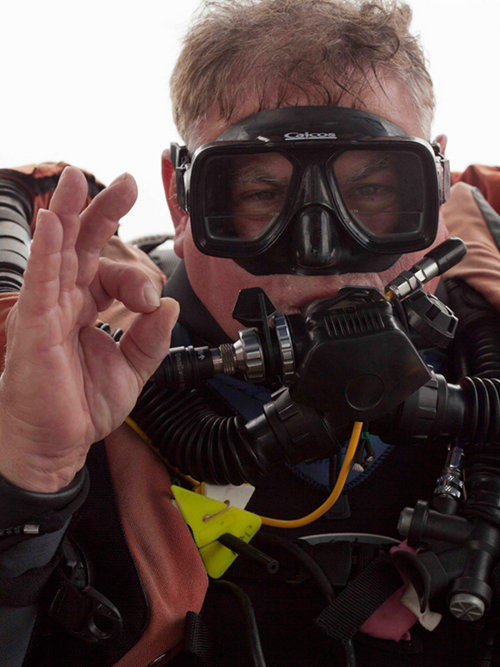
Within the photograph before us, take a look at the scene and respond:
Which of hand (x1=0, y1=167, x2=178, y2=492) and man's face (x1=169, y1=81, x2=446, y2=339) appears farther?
man's face (x1=169, y1=81, x2=446, y2=339)

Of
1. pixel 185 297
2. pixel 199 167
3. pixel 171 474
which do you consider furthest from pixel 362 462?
pixel 199 167

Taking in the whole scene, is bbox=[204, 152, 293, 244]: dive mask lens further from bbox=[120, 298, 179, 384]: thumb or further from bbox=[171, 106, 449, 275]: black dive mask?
bbox=[120, 298, 179, 384]: thumb

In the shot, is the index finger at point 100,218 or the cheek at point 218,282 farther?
the cheek at point 218,282

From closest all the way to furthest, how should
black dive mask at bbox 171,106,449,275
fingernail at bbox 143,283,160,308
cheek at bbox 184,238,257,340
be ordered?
fingernail at bbox 143,283,160,308
black dive mask at bbox 171,106,449,275
cheek at bbox 184,238,257,340

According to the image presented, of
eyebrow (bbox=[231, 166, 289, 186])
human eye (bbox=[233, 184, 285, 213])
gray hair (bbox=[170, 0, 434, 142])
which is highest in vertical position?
gray hair (bbox=[170, 0, 434, 142])

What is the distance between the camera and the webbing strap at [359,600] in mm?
1086

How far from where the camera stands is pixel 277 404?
107 cm

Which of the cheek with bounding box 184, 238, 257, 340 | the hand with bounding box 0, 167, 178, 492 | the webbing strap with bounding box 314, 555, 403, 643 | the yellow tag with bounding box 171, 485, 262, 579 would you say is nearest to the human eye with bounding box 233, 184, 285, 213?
the cheek with bounding box 184, 238, 257, 340

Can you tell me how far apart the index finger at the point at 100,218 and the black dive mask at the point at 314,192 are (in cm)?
26

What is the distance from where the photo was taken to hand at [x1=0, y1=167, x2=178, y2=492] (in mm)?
766

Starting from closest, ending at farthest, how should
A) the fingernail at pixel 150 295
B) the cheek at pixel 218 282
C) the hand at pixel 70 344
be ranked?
the hand at pixel 70 344
the fingernail at pixel 150 295
the cheek at pixel 218 282

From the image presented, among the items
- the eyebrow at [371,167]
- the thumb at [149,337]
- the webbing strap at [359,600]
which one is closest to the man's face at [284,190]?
the eyebrow at [371,167]

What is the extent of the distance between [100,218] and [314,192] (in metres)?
0.37

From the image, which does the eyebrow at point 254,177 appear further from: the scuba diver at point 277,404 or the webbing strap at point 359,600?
the webbing strap at point 359,600
